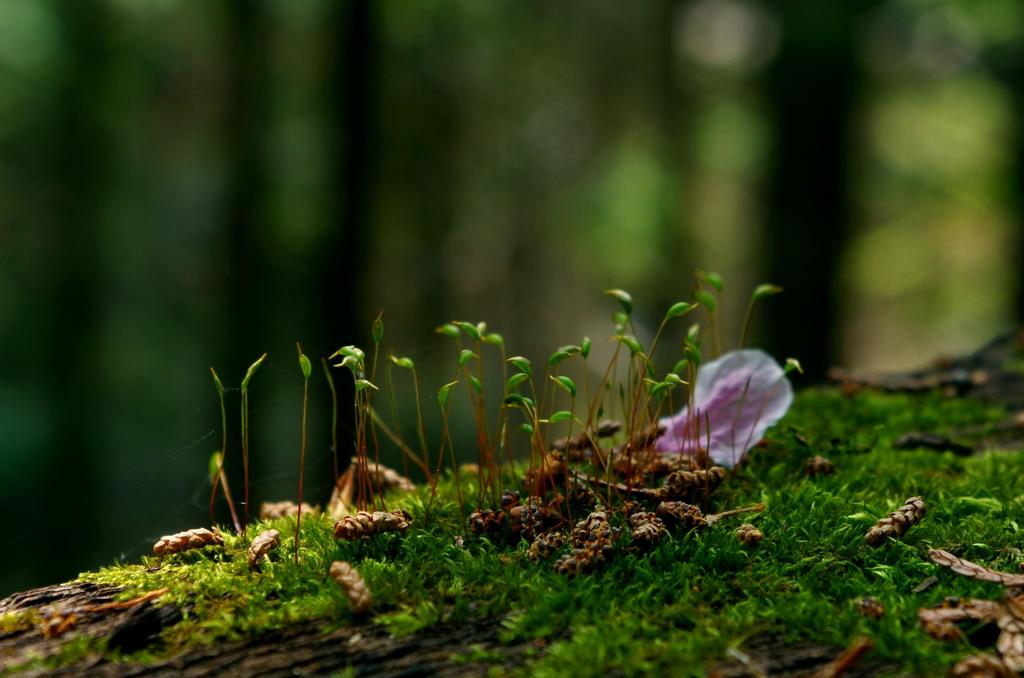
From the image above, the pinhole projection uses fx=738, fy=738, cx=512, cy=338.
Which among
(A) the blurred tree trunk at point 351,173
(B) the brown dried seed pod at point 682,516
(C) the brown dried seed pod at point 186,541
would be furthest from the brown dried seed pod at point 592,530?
(A) the blurred tree trunk at point 351,173

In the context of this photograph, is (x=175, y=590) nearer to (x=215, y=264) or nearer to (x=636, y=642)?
(x=636, y=642)

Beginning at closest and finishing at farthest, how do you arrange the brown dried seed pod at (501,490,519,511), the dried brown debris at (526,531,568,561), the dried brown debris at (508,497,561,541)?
1. the dried brown debris at (526,531,568,561)
2. the dried brown debris at (508,497,561,541)
3. the brown dried seed pod at (501,490,519,511)

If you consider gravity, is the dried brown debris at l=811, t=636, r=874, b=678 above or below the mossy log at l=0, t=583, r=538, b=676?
below

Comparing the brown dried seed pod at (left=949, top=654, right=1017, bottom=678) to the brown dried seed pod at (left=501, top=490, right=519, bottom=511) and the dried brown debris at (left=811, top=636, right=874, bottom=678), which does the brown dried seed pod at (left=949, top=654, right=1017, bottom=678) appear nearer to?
the dried brown debris at (left=811, top=636, right=874, bottom=678)

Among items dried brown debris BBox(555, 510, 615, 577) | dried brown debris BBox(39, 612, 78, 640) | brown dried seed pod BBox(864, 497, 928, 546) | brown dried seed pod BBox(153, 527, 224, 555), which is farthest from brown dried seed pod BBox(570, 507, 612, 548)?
dried brown debris BBox(39, 612, 78, 640)


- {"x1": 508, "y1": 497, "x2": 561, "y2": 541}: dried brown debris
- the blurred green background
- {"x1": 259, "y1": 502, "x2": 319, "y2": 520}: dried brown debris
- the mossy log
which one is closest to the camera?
the mossy log

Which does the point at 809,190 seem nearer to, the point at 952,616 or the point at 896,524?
the point at 896,524

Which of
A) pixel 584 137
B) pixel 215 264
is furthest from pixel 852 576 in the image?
pixel 584 137

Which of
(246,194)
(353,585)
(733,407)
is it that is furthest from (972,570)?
(246,194)

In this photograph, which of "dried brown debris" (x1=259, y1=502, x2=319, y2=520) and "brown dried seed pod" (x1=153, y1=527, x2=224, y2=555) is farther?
"dried brown debris" (x1=259, y1=502, x2=319, y2=520)
